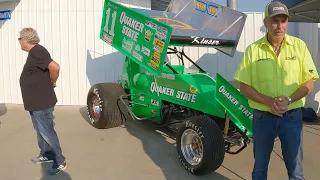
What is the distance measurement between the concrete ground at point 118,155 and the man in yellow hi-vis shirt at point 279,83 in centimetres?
151

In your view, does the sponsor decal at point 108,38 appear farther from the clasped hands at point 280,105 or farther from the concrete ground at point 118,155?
the clasped hands at point 280,105

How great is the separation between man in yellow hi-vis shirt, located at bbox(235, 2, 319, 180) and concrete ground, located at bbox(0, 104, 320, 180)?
4.96ft

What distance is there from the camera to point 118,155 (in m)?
5.04

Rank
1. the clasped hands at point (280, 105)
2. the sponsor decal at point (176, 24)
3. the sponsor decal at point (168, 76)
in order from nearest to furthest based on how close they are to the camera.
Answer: the clasped hands at point (280, 105) → the sponsor decal at point (168, 76) → the sponsor decal at point (176, 24)

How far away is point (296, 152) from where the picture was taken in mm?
2807

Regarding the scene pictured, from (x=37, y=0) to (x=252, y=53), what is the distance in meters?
7.50

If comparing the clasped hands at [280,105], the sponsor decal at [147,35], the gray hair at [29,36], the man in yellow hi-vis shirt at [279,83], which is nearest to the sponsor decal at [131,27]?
the sponsor decal at [147,35]

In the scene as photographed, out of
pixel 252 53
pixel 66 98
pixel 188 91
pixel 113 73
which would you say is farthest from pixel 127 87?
Answer: pixel 252 53

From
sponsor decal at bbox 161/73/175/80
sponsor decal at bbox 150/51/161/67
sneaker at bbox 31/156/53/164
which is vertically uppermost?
sponsor decal at bbox 150/51/161/67

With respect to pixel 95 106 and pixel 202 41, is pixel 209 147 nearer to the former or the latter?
pixel 202 41

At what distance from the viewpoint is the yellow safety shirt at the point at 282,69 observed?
2.72 meters

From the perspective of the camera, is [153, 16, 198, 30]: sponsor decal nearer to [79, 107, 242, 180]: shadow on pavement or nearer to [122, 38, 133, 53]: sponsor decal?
[122, 38, 133, 53]: sponsor decal

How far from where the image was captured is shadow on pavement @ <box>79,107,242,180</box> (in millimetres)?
4312

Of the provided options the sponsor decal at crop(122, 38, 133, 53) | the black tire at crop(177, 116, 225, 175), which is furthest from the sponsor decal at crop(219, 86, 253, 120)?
the sponsor decal at crop(122, 38, 133, 53)
